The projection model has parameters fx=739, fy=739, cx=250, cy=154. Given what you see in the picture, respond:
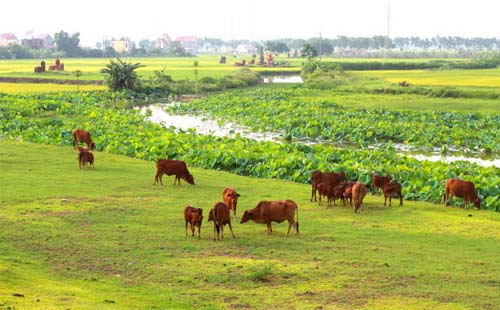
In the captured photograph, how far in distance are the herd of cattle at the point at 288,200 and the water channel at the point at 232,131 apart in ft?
26.3

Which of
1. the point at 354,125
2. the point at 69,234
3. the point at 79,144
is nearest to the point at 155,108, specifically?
the point at 354,125

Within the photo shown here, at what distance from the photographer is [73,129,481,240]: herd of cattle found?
1445 centimetres

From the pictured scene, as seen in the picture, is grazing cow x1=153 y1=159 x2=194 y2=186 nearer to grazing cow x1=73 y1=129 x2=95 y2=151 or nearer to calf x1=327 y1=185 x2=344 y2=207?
calf x1=327 y1=185 x2=344 y2=207

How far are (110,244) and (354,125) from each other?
2393 centimetres

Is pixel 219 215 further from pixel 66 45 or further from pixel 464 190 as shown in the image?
pixel 66 45

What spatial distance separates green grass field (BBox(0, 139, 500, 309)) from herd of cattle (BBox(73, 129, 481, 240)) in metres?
0.35

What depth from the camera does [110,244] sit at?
14.0 meters

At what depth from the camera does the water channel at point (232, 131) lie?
29.8m

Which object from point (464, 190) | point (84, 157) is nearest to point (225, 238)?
point (464, 190)

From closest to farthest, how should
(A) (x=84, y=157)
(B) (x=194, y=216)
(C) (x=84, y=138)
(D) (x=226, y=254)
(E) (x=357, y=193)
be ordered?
(D) (x=226, y=254), (B) (x=194, y=216), (E) (x=357, y=193), (A) (x=84, y=157), (C) (x=84, y=138)

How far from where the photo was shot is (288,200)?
14828mm

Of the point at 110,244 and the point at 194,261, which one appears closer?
the point at 194,261

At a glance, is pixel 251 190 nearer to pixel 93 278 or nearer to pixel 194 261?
pixel 194 261

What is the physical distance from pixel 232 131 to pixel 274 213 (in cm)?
1969
